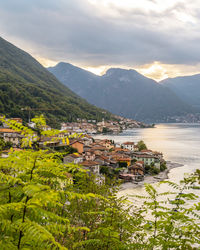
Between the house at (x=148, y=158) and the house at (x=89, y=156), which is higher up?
the house at (x=89, y=156)

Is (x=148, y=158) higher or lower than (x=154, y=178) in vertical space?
higher

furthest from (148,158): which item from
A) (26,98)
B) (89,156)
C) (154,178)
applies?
(26,98)

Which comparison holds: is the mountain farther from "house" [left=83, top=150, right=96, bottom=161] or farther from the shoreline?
the shoreline

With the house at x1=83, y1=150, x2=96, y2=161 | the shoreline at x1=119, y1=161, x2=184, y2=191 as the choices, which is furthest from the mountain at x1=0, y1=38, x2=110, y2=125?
the shoreline at x1=119, y1=161, x2=184, y2=191

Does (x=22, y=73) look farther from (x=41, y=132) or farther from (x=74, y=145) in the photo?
(x=41, y=132)

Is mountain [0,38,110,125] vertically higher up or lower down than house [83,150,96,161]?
higher up

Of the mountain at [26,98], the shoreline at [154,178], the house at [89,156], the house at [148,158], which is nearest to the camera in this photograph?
the shoreline at [154,178]

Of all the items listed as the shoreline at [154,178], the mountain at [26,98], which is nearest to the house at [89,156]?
the shoreline at [154,178]

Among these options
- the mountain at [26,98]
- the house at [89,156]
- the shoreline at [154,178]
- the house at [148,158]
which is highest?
the mountain at [26,98]

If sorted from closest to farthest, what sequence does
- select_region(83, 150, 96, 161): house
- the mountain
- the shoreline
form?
the shoreline < select_region(83, 150, 96, 161): house < the mountain

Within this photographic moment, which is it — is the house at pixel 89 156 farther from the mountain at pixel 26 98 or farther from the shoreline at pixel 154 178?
the mountain at pixel 26 98

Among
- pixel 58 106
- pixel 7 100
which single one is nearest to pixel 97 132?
pixel 58 106

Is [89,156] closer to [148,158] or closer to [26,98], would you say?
[148,158]

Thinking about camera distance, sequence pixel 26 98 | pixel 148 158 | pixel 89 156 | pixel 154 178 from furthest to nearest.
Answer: pixel 26 98, pixel 148 158, pixel 89 156, pixel 154 178
